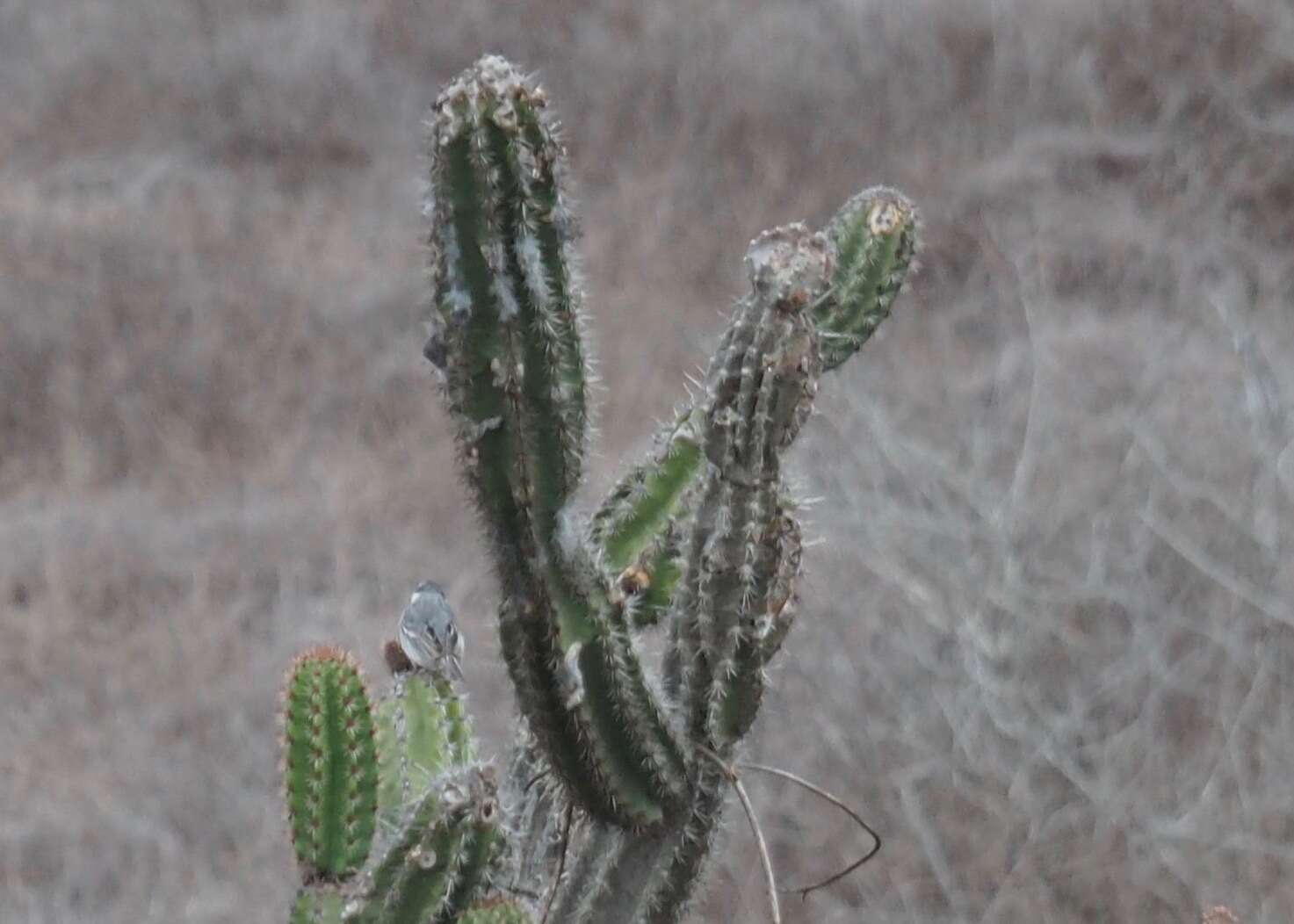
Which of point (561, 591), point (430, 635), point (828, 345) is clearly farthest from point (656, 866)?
point (828, 345)

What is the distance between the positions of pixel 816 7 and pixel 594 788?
10.8 m

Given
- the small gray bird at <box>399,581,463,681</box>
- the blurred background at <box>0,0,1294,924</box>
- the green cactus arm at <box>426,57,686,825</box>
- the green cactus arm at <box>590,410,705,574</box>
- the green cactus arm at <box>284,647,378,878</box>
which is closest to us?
the green cactus arm at <box>426,57,686,825</box>

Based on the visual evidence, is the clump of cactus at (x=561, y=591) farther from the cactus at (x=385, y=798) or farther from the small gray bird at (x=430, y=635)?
the small gray bird at (x=430, y=635)

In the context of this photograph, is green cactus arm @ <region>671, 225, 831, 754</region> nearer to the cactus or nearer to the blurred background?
the cactus

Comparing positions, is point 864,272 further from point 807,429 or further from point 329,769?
point 807,429

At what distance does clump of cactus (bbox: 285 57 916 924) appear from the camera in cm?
109

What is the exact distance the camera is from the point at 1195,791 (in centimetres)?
571

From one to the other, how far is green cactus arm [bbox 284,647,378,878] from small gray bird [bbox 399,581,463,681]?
0.17 meters

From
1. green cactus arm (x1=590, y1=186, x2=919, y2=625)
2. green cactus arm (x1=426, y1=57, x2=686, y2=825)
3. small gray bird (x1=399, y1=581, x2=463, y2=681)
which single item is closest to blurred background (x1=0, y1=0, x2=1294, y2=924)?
small gray bird (x1=399, y1=581, x2=463, y2=681)

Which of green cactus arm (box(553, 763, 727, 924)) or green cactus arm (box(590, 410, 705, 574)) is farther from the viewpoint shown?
green cactus arm (box(590, 410, 705, 574))

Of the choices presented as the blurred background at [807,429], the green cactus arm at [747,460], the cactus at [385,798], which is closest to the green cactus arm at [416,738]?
the cactus at [385,798]

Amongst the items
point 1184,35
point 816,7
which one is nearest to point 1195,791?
point 1184,35

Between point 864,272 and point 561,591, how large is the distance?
671mm

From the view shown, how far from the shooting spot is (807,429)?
5.12 metres
